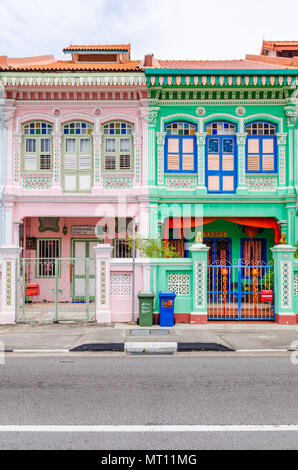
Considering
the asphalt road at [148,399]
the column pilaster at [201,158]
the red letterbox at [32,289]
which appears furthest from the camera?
the column pilaster at [201,158]

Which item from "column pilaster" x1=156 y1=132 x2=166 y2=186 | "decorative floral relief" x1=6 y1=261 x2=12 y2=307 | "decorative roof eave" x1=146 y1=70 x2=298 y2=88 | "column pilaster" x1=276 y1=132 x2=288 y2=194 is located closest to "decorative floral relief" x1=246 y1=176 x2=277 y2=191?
"column pilaster" x1=276 y1=132 x2=288 y2=194

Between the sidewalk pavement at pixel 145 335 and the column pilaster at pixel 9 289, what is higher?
the column pilaster at pixel 9 289

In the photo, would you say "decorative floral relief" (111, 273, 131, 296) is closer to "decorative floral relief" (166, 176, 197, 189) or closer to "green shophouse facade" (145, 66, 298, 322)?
"green shophouse facade" (145, 66, 298, 322)

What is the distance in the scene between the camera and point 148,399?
20.3ft

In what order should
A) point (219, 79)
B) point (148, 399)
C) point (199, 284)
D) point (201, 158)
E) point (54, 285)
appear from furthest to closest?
point (54, 285), point (201, 158), point (219, 79), point (199, 284), point (148, 399)

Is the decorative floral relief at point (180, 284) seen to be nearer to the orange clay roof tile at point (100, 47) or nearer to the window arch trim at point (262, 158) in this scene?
the window arch trim at point (262, 158)

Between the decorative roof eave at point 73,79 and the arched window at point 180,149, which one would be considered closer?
the decorative roof eave at point 73,79

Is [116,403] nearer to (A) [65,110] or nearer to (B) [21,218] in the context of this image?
(B) [21,218]

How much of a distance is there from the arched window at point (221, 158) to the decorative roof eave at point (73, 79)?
3.28 meters

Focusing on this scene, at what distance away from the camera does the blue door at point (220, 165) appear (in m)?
17.2

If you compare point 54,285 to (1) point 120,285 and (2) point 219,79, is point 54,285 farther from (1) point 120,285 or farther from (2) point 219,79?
(2) point 219,79

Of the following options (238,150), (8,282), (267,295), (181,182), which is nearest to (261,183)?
(238,150)

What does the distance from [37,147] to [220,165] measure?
7002 mm

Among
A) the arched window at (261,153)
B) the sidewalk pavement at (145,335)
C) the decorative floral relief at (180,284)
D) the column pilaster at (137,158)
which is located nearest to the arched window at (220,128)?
the arched window at (261,153)
